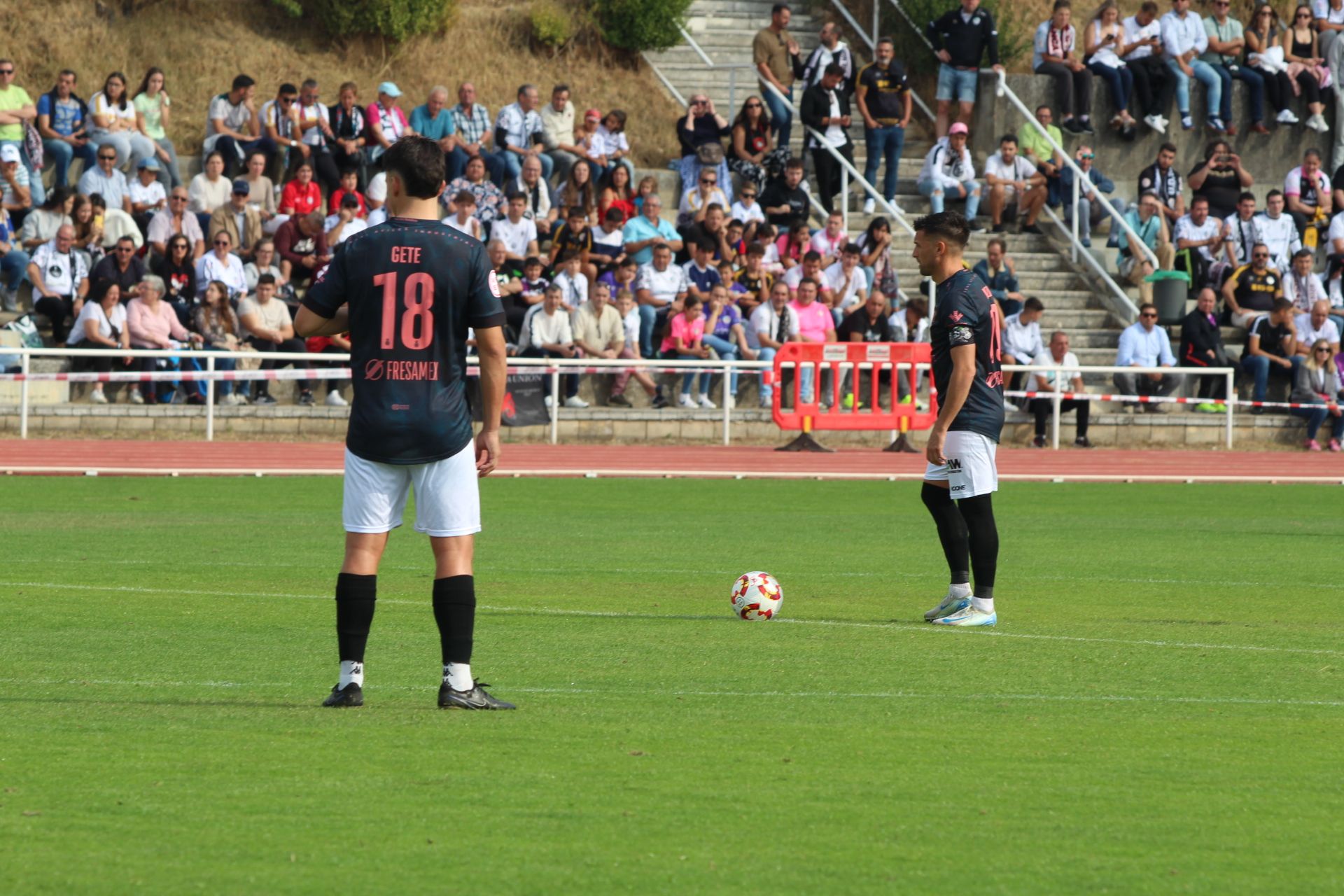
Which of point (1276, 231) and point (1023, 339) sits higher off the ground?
point (1276, 231)

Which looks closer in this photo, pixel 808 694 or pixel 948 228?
pixel 808 694

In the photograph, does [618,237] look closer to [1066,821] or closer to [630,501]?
[630,501]

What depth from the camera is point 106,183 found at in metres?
24.1

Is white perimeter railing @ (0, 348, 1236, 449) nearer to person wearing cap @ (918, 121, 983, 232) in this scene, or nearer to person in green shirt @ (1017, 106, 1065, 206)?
person wearing cap @ (918, 121, 983, 232)

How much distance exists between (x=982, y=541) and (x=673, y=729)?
3354 mm

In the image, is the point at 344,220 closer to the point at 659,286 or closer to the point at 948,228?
the point at 659,286

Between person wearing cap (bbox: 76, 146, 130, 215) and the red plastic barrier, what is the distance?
9023 millimetres

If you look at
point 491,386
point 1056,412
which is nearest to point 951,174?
point 1056,412

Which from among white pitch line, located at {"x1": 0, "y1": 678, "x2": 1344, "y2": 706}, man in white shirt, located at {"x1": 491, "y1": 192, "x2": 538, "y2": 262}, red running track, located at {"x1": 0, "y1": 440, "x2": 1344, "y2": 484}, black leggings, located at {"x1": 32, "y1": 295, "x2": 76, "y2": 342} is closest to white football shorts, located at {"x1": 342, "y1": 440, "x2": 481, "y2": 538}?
white pitch line, located at {"x1": 0, "y1": 678, "x2": 1344, "y2": 706}

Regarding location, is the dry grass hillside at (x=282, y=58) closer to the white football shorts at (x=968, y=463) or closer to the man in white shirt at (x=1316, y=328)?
the man in white shirt at (x=1316, y=328)

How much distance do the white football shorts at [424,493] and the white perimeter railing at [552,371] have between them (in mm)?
14493

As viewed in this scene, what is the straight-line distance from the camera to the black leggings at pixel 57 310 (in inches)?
892

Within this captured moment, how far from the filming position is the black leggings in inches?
892

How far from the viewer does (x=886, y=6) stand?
3494 cm
